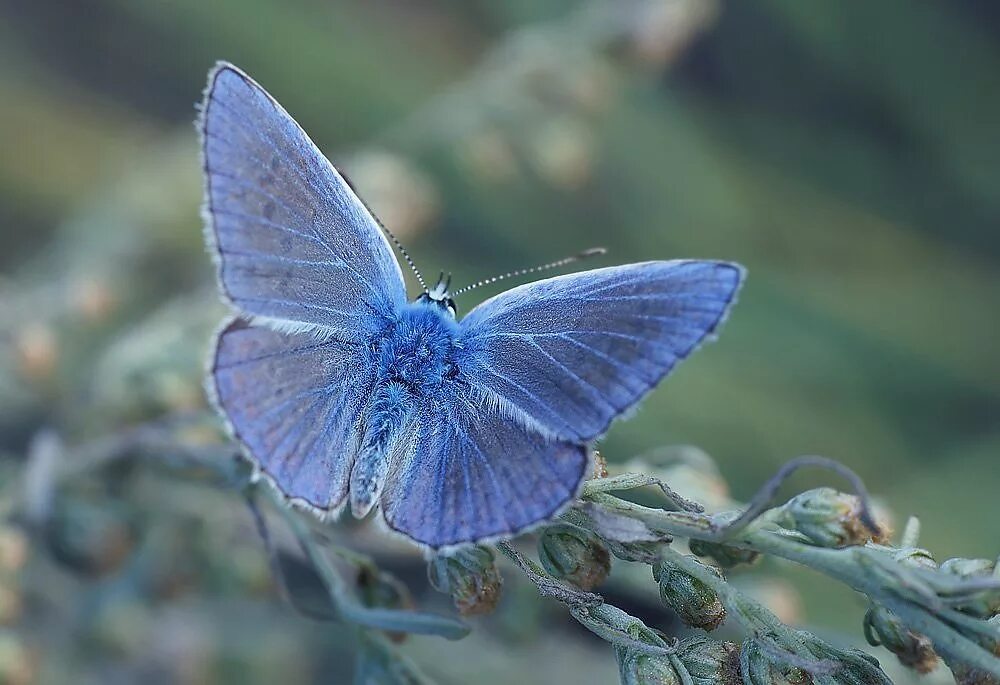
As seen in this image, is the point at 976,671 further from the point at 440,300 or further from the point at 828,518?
the point at 440,300

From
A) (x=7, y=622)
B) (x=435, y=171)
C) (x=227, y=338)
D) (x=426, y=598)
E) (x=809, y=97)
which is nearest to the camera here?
(x=227, y=338)

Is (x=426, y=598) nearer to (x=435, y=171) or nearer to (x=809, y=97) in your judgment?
(x=435, y=171)

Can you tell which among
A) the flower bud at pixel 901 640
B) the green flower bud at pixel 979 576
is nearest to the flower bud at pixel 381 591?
the flower bud at pixel 901 640

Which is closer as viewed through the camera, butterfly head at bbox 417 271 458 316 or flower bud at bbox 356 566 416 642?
flower bud at bbox 356 566 416 642

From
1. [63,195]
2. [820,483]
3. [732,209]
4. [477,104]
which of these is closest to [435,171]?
[477,104]

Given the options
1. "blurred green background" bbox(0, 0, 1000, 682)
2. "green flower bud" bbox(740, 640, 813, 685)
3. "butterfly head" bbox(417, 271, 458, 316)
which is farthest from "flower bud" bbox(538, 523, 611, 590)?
"blurred green background" bbox(0, 0, 1000, 682)

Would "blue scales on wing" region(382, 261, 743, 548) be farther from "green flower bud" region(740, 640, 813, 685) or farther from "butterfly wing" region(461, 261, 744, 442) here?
"green flower bud" region(740, 640, 813, 685)
